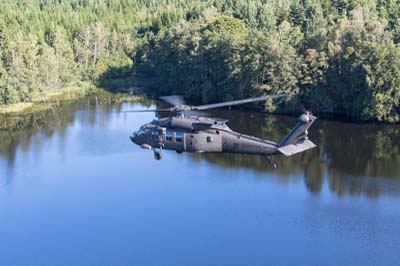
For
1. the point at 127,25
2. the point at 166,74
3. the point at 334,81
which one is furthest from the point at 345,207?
the point at 127,25

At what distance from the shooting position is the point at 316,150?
36.9 meters

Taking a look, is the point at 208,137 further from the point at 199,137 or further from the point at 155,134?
the point at 155,134

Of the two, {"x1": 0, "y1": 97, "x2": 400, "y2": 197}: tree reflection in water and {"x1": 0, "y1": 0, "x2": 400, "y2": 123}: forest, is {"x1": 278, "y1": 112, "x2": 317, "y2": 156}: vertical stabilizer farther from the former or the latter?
{"x1": 0, "y1": 0, "x2": 400, "y2": 123}: forest

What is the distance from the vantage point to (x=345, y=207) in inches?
1105

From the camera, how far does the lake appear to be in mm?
24578

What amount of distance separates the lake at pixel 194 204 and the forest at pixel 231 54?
5.05m

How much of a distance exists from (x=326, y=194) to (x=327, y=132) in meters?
11.4

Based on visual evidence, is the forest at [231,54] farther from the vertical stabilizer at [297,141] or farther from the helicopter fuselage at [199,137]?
the helicopter fuselage at [199,137]

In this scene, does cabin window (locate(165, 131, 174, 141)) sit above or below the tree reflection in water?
above

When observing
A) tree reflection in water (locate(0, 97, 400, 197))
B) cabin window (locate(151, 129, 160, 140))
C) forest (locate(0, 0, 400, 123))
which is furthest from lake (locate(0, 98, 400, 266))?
cabin window (locate(151, 129, 160, 140))

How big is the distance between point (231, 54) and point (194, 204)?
22.9 metres

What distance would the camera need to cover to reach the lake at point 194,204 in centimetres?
2458

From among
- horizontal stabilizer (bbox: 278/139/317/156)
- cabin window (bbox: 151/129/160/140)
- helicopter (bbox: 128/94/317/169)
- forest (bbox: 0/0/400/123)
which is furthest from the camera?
forest (bbox: 0/0/400/123)

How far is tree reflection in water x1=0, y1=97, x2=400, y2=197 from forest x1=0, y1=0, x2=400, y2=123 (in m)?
2.45
